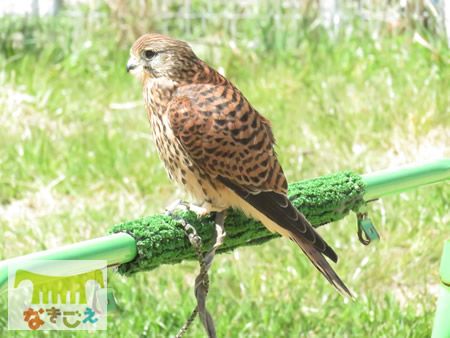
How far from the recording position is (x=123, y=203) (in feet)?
12.2

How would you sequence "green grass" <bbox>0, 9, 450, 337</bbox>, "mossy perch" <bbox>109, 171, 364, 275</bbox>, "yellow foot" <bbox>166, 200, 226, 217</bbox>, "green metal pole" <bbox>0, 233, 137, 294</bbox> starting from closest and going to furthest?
"green metal pole" <bbox>0, 233, 137, 294</bbox>
"mossy perch" <bbox>109, 171, 364, 275</bbox>
"yellow foot" <bbox>166, 200, 226, 217</bbox>
"green grass" <bbox>0, 9, 450, 337</bbox>

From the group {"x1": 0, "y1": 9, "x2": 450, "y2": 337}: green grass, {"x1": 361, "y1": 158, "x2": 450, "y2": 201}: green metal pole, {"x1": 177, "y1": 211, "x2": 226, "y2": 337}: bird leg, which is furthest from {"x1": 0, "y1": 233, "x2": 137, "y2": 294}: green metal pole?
{"x1": 0, "y1": 9, "x2": 450, "y2": 337}: green grass

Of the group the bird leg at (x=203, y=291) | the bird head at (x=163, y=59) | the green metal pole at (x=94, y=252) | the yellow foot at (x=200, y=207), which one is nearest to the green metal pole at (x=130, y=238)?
the green metal pole at (x=94, y=252)

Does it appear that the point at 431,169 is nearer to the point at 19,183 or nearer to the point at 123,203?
the point at 123,203

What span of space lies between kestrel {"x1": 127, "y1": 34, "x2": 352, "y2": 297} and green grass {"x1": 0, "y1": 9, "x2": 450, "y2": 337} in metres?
0.74

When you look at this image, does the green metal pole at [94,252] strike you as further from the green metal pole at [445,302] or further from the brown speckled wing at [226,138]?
the green metal pole at [445,302]

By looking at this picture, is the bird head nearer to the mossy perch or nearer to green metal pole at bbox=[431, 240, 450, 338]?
the mossy perch

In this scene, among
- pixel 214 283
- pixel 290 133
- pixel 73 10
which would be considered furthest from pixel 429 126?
pixel 73 10

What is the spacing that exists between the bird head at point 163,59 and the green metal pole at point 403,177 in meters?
0.64

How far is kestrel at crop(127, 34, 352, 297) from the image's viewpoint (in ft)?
6.85

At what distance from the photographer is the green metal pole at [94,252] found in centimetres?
141

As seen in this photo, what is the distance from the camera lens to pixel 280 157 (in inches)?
158

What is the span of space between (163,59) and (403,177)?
0.82 m

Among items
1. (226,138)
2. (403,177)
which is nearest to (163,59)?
(226,138)
